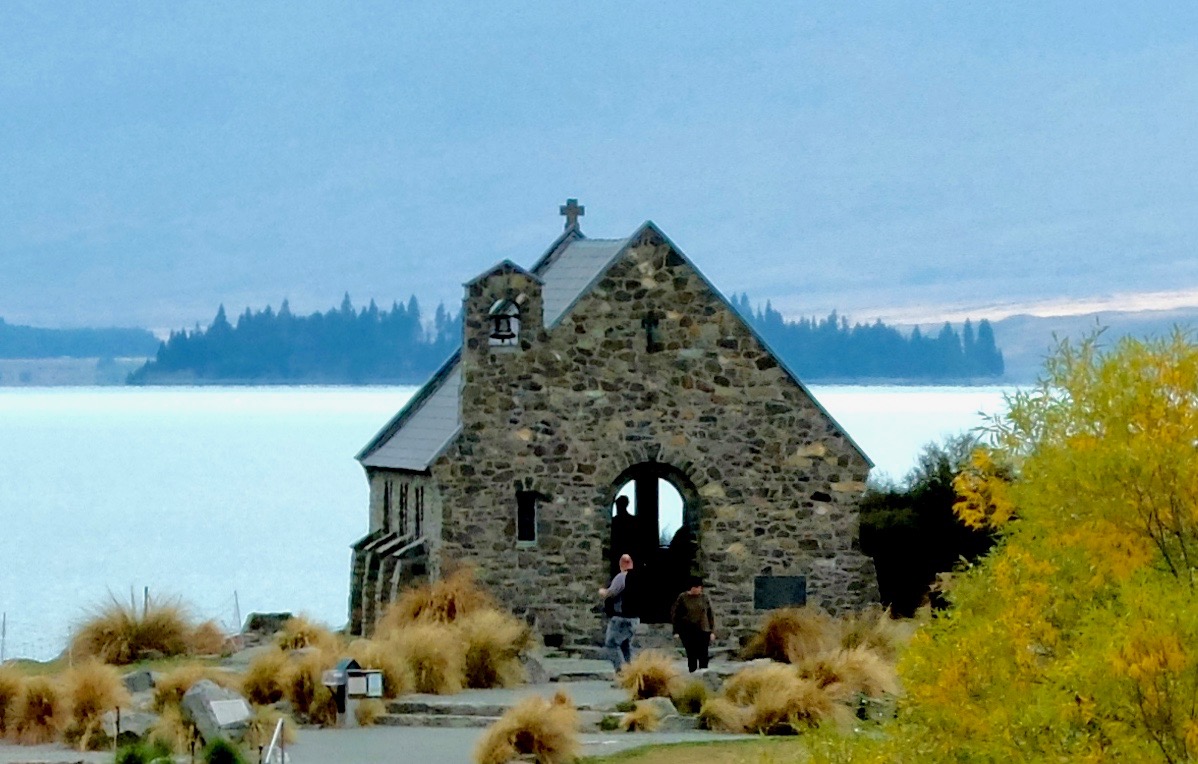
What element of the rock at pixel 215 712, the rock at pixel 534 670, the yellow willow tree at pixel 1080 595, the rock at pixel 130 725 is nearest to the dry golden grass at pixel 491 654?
the rock at pixel 534 670

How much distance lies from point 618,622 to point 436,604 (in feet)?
9.90

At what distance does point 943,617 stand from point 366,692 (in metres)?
12.0

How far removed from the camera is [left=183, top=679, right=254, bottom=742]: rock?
22859mm

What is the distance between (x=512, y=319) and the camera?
34188 millimetres

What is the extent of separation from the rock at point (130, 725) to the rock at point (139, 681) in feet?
13.1

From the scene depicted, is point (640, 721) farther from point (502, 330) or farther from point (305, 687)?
point (502, 330)

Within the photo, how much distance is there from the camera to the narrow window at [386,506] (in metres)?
36.9

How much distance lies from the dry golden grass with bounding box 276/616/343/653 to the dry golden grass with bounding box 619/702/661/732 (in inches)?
245

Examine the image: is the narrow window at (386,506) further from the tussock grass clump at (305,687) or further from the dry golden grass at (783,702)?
the dry golden grass at (783,702)

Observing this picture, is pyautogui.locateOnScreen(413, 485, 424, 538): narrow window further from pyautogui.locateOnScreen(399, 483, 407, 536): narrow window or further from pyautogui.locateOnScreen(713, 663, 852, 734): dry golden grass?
pyautogui.locateOnScreen(713, 663, 852, 734): dry golden grass

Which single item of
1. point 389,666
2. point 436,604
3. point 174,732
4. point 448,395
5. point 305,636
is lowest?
point 174,732

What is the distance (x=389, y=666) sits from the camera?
27.4 m

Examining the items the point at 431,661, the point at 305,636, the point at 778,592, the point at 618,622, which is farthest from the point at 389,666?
the point at 778,592

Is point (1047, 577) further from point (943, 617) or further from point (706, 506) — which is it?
point (706, 506)
